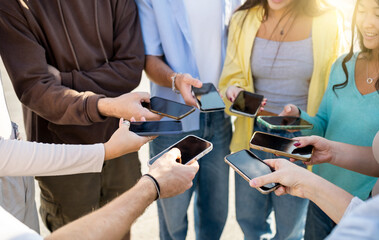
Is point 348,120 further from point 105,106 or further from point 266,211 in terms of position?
point 105,106

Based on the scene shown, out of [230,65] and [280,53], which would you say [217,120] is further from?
[280,53]

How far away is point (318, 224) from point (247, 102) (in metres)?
0.80

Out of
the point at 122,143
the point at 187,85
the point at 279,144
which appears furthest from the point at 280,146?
the point at 122,143

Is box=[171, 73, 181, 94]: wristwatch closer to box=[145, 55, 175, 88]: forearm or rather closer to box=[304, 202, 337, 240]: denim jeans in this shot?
box=[145, 55, 175, 88]: forearm

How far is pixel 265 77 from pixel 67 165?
4.22 ft

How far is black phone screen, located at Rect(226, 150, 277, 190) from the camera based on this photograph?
147cm

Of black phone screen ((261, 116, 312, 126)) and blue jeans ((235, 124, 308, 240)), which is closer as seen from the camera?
black phone screen ((261, 116, 312, 126))

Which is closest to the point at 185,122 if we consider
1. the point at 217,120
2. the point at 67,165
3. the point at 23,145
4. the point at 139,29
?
the point at 217,120

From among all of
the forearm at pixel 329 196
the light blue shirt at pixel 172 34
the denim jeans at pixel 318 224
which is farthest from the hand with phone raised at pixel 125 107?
the denim jeans at pixel 318 224

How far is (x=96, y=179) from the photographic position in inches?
75.3

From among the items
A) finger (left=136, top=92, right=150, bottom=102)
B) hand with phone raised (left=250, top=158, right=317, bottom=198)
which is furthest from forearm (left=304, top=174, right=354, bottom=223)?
finger (left=136, top=92, right=150, bottom=102)

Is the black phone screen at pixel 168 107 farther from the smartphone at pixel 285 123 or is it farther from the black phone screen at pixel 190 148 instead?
the smartphone at pixel 285 123

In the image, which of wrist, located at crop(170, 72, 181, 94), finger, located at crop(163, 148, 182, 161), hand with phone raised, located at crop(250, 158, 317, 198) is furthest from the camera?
wrist, located at crop(170, 72, 181, 94)

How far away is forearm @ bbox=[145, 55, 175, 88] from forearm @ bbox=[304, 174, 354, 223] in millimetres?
1069
